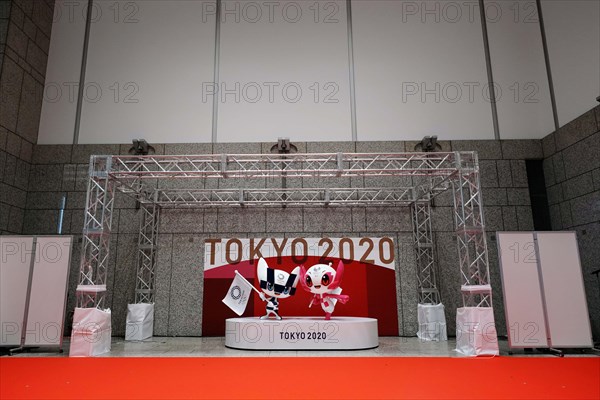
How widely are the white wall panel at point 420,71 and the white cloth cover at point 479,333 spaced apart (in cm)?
505

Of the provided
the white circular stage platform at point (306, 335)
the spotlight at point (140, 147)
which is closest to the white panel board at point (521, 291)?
the white circular stage platform at point (306, 335)

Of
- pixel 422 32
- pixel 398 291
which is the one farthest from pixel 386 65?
pixel 398 291

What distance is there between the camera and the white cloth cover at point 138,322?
28.7 feet

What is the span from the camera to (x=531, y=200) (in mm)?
10141

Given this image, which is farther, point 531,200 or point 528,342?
point 531,200

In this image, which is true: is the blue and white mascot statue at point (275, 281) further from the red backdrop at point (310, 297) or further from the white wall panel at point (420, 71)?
the white wall panel at point (420, 71)

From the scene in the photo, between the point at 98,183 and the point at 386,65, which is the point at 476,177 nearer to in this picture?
the point at 386,65

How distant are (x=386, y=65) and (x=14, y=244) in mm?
9527

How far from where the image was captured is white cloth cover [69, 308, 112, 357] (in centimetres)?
661

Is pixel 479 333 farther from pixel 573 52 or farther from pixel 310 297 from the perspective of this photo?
pixel 573 52

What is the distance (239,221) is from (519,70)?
27.7 ft

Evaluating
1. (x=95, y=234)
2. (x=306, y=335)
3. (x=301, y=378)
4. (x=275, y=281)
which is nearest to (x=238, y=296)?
(x=275, y=281)

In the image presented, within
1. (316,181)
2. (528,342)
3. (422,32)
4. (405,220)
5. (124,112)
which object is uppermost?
(422,32)

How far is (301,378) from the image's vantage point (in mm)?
4879
